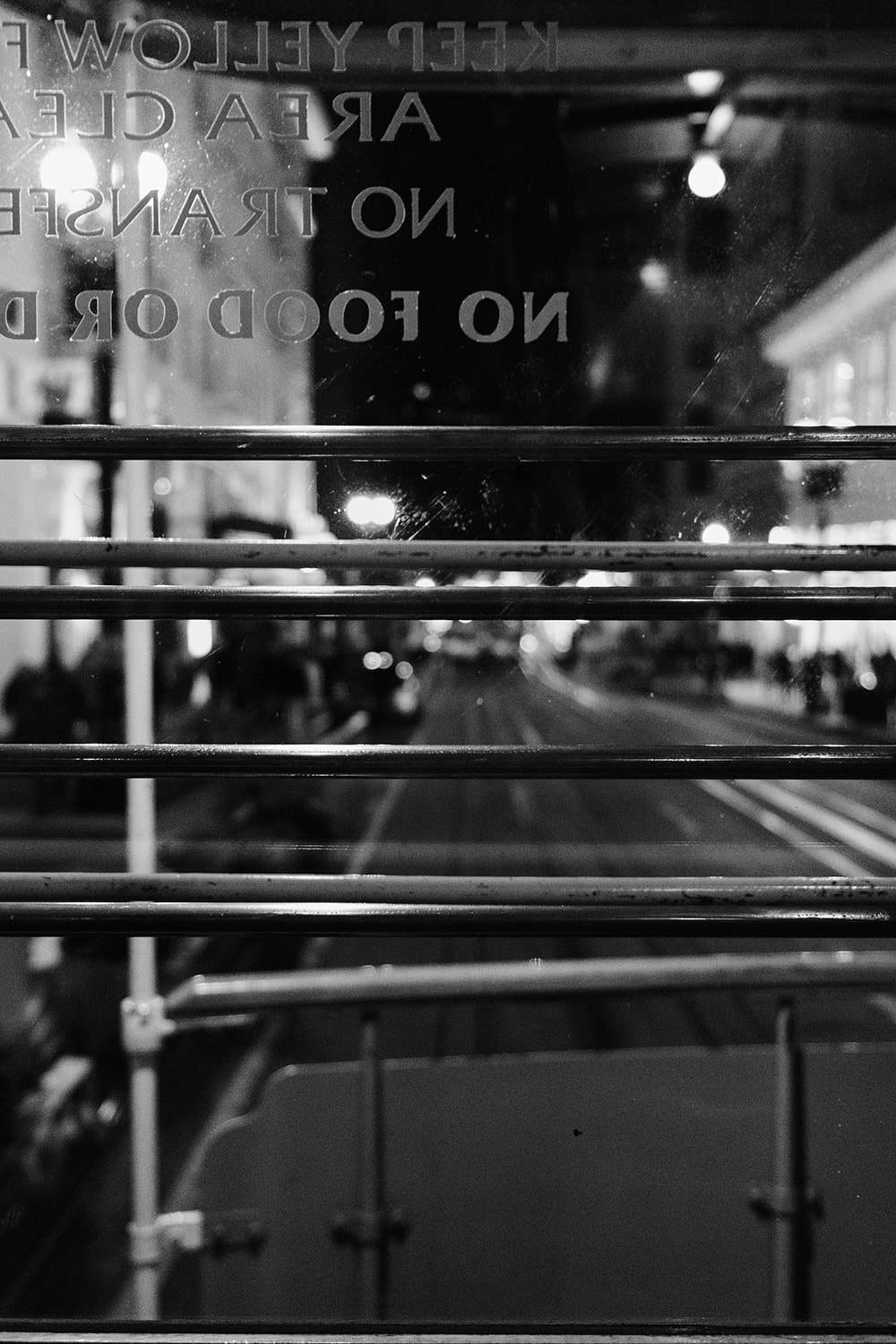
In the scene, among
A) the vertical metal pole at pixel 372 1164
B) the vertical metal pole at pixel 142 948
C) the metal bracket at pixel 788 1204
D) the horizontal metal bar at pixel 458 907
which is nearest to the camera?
the horizontal metal bar at pixel 458 907

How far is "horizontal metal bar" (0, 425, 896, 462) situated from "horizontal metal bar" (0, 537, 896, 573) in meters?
0.13

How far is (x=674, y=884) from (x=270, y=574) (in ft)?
2.80

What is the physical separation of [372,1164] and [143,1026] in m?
0.78

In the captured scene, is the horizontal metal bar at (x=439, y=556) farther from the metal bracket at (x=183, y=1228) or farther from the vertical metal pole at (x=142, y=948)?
→ the metal bracket at (x=183, y=1228)

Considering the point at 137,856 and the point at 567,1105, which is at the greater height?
the point at 137,856

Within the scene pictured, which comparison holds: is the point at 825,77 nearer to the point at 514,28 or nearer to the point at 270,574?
the point at 514,28

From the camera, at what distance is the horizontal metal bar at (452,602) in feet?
5.52

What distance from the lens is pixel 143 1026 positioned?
261cm

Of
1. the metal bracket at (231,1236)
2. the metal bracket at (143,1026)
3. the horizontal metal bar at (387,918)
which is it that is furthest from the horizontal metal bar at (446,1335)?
the metal bracket at (231,1236)

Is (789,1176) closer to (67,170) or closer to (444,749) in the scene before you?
(444,749)

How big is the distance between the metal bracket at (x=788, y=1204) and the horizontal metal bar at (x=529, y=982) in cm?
47

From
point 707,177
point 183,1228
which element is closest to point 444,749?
point 707,177

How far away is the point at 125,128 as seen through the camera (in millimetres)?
1864

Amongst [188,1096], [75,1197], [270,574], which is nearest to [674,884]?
[270,574]
